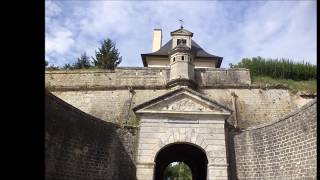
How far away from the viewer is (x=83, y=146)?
442 inches

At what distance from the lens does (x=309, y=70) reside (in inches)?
969

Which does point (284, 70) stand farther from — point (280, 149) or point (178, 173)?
point (178, 173)

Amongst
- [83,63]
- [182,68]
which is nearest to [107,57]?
[83,63]

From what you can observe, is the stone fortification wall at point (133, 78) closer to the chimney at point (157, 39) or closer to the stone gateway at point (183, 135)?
the stone gateway at point (183, 135)

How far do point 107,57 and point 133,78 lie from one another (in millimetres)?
11306

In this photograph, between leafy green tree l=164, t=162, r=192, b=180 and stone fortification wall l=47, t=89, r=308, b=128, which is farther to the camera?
leafy green tree l=164, t=162, r=192, b=180

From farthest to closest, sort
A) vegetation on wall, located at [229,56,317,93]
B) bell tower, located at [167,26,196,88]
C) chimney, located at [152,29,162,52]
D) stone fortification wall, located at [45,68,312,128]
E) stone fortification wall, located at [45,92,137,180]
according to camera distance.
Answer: chimney, located at [152,29,162,52] → vegetation on wall, located at [229,56,317,93] → stone fortification wall, located at [45,68,312,128] → bell tower, located at [167,26,196,88] → stone fortification wall, located at [45,92,137,180]

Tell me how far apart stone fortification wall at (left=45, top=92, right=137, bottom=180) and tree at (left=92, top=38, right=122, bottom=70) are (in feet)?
59.0

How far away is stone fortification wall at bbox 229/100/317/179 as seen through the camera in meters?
9.98

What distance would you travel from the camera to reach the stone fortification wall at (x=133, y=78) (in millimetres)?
19766

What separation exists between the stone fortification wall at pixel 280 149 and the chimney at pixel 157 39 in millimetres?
16550

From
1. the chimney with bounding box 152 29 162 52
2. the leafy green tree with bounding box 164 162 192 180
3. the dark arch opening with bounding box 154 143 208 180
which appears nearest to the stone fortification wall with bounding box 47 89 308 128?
the dark arch opening with bounding box 154 143 208 180

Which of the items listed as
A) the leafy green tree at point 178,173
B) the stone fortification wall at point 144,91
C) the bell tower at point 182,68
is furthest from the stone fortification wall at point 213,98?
the leafy green tree at point 178,173

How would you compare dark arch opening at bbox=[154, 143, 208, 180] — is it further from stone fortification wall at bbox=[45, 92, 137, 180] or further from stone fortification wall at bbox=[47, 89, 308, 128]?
stone fortification wall at bbox=[47, 89, 308, 128]
